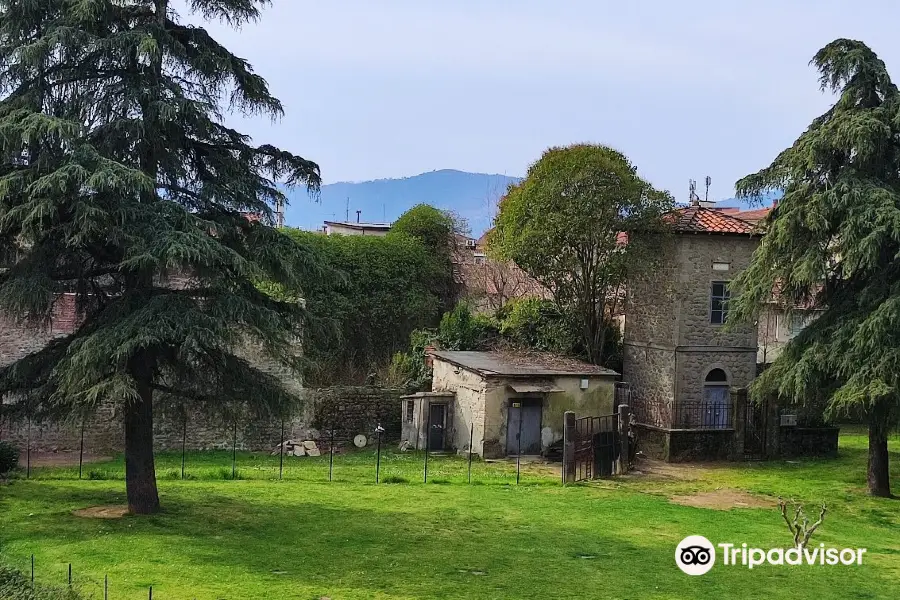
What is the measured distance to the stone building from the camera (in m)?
27.2

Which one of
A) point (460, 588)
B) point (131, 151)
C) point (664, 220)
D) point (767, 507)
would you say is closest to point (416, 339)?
point (664, 220)

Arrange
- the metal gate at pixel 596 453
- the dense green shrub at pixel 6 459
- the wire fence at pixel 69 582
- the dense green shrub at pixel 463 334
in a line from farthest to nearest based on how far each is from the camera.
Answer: the dense green shrub at pixel 463 334 → the metal gate at pixel 596 453 → the dense green shrub at pixel 6 459 → the wire fence at pixel 69 582

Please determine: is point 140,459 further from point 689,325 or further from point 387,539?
point 689,325

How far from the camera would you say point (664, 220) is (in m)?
27.5

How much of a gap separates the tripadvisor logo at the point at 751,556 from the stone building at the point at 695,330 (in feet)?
36.4

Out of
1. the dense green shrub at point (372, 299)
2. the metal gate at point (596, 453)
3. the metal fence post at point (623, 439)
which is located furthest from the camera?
the dense green shrub at point (372, 299)

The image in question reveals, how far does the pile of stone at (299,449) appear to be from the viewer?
1011 inches

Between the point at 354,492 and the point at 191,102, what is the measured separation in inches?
341

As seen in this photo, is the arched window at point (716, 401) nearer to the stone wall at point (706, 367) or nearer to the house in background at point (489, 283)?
the stone wall at point (706, 367)

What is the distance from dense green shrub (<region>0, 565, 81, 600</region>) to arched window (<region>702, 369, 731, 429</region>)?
20.4m

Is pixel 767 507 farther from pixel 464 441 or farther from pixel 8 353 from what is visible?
pixel 8 353

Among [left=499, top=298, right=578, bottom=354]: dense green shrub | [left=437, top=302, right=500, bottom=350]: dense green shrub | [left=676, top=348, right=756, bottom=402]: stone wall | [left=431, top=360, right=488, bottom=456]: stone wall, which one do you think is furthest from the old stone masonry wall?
[left=676, top=348, right=756, bottom=402]: stone wall

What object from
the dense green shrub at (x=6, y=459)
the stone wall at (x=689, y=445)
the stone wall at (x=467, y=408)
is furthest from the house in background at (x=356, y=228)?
the dense green shrub at (x=6, y=459)

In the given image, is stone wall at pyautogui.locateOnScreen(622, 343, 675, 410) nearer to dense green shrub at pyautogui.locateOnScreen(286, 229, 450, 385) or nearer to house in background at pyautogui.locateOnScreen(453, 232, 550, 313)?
house in background at pyautogui.locateOnScreen(453, 232, 550, 313)
